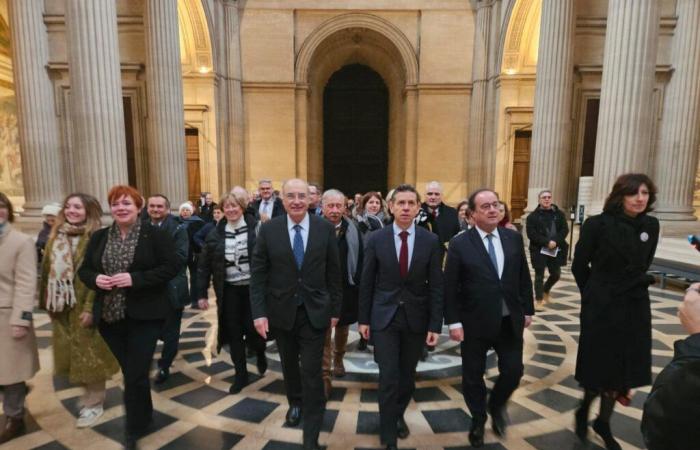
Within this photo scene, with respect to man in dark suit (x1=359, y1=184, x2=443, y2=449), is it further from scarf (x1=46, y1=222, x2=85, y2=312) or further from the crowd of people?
scarf (x1=46, y1=222, x2=85, y2=312)

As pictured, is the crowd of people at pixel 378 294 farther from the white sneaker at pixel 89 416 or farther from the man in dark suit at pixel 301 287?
the white sneaker at pixel 89 416

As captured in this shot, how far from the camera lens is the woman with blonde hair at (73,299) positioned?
3135 millimetres

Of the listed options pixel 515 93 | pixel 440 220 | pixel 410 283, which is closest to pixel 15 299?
pixel 410 283

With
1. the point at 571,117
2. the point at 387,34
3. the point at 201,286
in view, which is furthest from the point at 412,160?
the point at 201,286

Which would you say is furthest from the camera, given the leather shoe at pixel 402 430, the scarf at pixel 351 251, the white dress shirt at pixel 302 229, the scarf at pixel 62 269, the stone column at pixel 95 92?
the stone column at pixel 95 92

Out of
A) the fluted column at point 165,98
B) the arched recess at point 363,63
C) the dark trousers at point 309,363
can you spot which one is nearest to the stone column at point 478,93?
the arched recess at point 363,63

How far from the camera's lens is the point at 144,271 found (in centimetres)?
289

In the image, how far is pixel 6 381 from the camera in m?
3.04

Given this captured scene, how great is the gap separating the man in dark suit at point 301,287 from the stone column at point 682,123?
12.0 m

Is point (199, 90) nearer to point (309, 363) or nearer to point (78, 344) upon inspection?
point (78, 344)

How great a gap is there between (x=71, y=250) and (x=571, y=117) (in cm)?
1415

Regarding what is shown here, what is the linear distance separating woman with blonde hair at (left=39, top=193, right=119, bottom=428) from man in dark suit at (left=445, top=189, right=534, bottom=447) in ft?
9.25

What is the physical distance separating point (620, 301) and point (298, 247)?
2337 millimetres

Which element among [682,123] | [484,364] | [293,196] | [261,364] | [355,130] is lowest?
[261,364]
